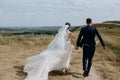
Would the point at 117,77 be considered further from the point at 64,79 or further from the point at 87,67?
the point at 64,79

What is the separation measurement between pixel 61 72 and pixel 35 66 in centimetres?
129

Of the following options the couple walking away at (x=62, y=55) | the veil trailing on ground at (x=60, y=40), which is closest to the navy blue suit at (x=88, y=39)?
the couple walking away at (x=62, y=55)

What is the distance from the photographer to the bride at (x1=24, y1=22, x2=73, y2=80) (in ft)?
42.8

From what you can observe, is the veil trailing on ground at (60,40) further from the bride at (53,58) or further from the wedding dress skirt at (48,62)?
the wedding dress skirt at (48,62)

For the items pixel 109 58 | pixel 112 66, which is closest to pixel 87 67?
Answer: pixel 112 66

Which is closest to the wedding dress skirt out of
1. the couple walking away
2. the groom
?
the couple walking away

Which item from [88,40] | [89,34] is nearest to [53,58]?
[88,40]

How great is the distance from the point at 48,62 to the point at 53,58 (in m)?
0.39

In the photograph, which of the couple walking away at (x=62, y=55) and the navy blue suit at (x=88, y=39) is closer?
the couple walking away at (x=62, y=55)

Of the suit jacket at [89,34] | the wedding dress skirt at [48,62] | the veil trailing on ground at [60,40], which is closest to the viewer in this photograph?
the wedding dress skirt at [48,62]

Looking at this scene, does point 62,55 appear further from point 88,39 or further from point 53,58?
point 88,39

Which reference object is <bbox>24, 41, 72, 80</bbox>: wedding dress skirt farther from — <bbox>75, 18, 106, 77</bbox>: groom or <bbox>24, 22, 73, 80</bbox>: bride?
<bbox>75, 18, 106, 77</bbox>: groom

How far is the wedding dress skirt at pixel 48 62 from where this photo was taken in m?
13.0

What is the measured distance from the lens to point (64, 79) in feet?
43.1
